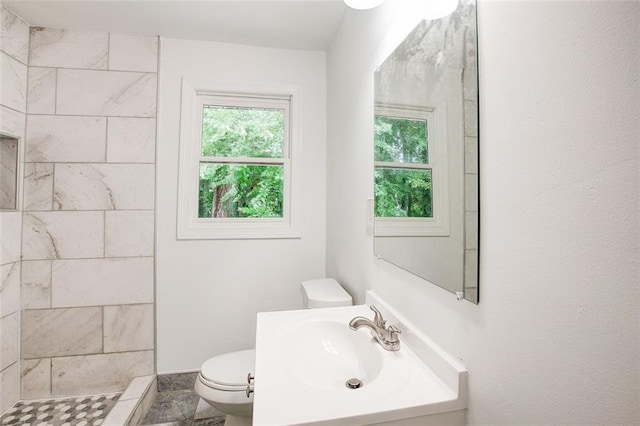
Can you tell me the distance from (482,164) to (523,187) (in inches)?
4.8

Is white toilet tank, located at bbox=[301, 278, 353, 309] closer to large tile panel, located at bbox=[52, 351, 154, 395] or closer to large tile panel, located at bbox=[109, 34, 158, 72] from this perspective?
large tile panel, located at bbox=[52, 351, 154, 395]

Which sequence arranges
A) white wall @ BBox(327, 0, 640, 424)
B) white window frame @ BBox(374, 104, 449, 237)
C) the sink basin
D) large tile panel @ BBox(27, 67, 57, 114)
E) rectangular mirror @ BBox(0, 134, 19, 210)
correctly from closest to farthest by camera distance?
white wall @ BBox(327, 0, 640, 424) → white window frame @ BBox(374, 104, 449, 237) → the sink basin → rectangular mirror @ BBox(0, 134, 19, 210) → large tile panel @ BBox(27, 67, 57, 114)

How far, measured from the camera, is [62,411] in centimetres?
159

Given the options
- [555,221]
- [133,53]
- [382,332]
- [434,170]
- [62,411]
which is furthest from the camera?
[133,53]

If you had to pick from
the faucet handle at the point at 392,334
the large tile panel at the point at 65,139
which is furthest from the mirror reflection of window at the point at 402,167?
the large tile panel at the point at 65,139

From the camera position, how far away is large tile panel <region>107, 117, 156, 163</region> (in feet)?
5.88

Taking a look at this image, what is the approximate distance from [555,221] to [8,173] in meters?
2.54

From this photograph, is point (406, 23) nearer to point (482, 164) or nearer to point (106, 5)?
point (482, 164)

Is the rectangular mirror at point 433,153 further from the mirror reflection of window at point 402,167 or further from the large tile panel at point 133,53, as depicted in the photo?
the large tile panel at point 133,53

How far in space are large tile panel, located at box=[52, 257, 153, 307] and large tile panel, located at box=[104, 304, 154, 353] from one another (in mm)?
51

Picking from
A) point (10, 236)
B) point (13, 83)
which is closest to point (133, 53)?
point (13, 83)

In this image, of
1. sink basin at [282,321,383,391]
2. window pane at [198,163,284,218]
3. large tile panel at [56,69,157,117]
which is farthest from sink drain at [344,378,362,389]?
large tile panel at [56,69,157,117]

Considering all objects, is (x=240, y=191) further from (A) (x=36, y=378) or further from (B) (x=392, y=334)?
(A) (x=36, y=378)

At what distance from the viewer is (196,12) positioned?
1634 millimetres
